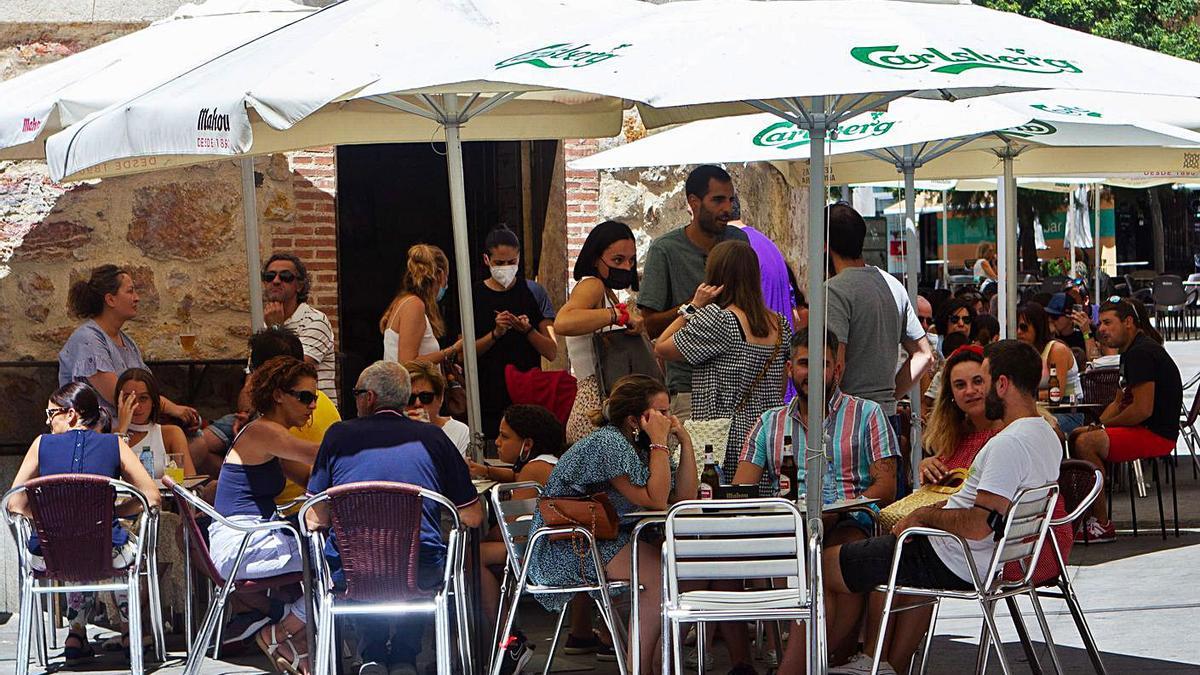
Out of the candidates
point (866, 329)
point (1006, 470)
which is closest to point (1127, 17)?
point (866, 329)

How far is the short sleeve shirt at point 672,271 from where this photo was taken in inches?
282

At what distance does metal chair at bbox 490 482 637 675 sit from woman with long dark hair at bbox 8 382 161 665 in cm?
145

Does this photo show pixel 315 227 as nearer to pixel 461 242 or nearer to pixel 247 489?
pixel 461 242

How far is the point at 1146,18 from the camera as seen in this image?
3028cm

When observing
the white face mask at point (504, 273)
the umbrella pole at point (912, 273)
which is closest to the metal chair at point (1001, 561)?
the umbrella pole at point (912, 273)

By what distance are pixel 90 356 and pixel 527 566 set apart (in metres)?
3.17

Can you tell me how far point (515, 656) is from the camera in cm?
602

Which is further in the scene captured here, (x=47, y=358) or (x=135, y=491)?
(x=47, y=358)

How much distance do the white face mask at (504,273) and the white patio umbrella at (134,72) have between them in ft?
4.21

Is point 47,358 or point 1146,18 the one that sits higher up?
point 1146,18

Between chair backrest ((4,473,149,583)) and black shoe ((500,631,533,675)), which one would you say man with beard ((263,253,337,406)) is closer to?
chair backrest ((4,473,149,583))

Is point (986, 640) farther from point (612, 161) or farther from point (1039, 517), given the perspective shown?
point (612, 161)

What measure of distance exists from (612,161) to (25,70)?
12.1 feet

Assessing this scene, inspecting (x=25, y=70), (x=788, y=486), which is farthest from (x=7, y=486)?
(x=788, y=486)
